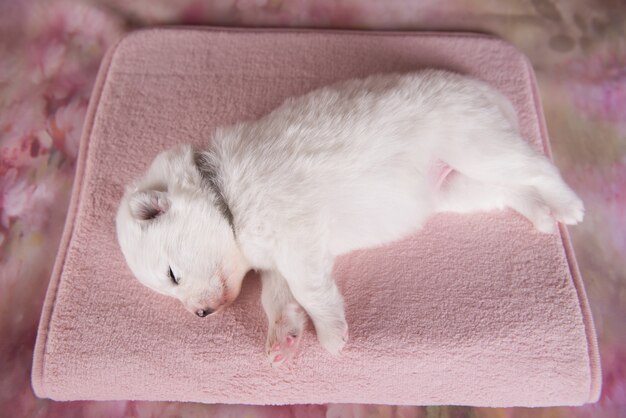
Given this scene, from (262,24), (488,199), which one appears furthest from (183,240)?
(262,24)

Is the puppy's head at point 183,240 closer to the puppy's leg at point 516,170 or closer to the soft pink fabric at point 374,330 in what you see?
the soft pink fabric at point 374,330

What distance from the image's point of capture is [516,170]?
4.96 feet

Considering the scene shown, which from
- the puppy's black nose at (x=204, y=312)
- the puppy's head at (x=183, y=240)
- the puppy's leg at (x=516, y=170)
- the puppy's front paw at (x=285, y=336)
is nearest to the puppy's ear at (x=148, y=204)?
the puppy's head at (x=183, y=240)

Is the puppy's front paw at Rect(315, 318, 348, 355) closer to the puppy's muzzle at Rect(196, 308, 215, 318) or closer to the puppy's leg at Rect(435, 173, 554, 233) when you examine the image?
the puppy's muzzle at Rect(196, 308, 215, 318)

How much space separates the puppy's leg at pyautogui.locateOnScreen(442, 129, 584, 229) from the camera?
4.86 ft

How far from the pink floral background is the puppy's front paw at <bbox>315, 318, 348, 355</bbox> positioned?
281 mm

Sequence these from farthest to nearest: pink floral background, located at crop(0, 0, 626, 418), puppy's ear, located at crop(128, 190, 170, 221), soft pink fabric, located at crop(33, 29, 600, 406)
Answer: pink floral background, located at crop(0, 0, 626, 418) → soft pink fabric, located at crop(33, 29, 600, 406) → puppy's ear, located at crop(128, 190, 170, 221)

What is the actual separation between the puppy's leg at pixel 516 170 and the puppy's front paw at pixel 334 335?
2.08ft

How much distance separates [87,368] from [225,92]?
3.78ft

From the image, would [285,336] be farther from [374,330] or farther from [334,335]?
[374,330]

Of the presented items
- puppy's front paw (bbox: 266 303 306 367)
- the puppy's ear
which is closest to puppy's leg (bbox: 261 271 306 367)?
puppy's front paw (bbox: 266 303 306 367)

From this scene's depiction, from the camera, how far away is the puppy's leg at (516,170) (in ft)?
4.86

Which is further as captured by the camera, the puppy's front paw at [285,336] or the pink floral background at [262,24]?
the pink floral background at [262,24]

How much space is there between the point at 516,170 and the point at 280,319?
878 mm
